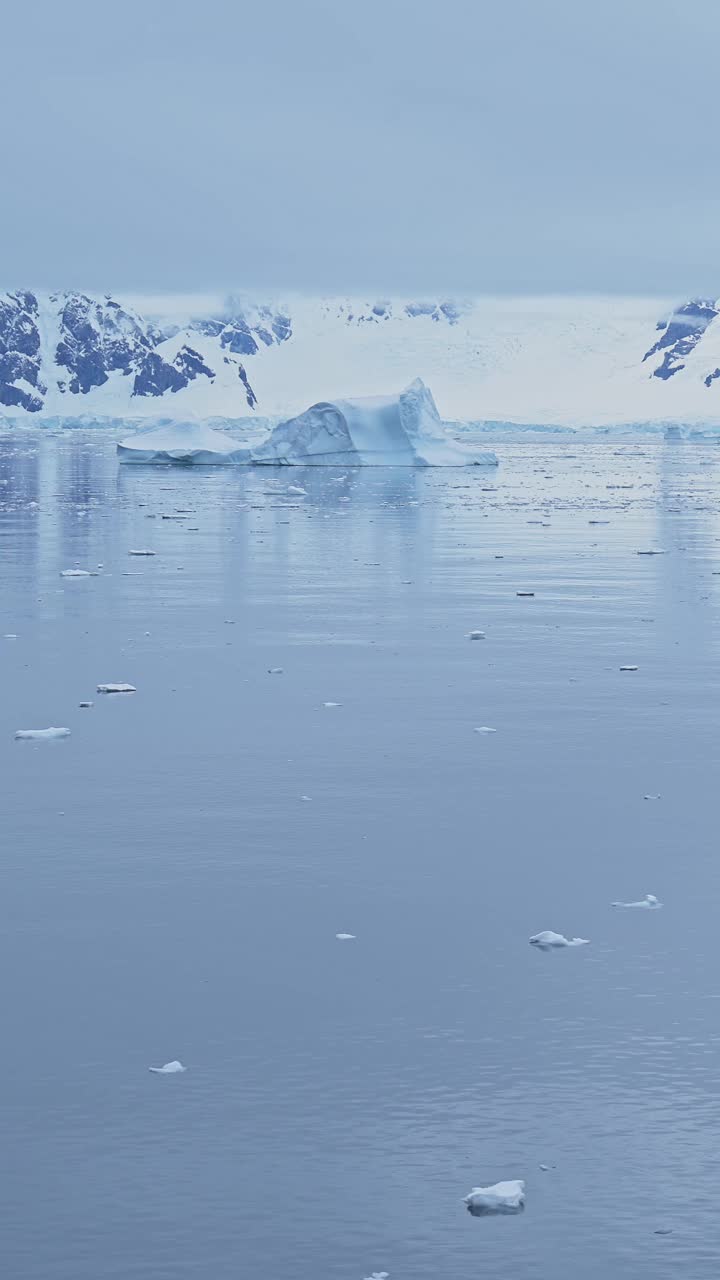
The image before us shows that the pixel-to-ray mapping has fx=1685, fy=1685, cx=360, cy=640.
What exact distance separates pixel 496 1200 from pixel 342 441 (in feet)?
173

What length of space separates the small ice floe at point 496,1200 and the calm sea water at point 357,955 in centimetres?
3

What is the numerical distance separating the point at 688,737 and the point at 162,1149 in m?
6.06

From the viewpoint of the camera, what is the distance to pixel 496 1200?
4.30 metres

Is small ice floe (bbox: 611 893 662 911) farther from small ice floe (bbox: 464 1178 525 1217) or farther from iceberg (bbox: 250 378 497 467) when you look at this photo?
iceberg (bbox: 250 378 497 467)

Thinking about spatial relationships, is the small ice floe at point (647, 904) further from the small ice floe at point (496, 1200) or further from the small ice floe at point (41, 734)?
the small ice floe at point (41, 734)

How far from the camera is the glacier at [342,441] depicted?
5491cm

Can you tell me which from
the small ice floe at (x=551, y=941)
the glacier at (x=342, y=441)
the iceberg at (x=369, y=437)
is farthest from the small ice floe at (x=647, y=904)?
the iceberg at (x=369, y=437)

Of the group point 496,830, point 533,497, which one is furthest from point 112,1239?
point 533,497

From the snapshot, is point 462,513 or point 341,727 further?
point 462,513

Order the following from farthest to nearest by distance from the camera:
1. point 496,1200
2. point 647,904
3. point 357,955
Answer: point 647,904
point 357,955
point 496,1200

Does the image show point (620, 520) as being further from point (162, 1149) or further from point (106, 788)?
point (162, 1149)

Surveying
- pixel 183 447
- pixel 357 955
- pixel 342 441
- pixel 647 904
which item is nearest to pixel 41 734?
pixel 357 955

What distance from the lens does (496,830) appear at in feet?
25.9

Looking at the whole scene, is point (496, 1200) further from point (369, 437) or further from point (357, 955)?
point (369, 437)
